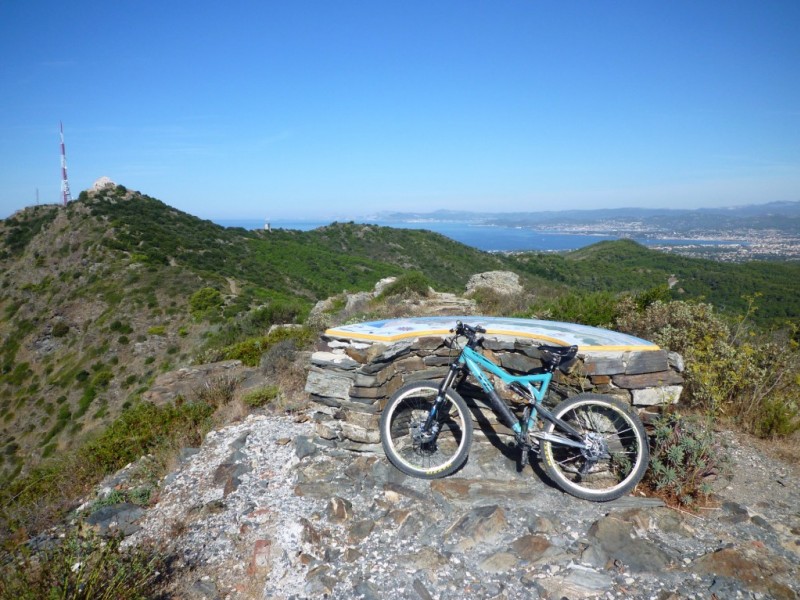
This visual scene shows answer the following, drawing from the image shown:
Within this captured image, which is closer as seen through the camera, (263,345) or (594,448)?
(594,448)

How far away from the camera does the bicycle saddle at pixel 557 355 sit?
146 inches

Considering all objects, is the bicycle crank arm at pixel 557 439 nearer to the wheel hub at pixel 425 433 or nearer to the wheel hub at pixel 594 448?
the wheel hub at pixel 594 448

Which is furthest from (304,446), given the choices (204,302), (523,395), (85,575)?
(204,302)

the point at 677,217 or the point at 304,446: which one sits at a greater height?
the point at 677,217

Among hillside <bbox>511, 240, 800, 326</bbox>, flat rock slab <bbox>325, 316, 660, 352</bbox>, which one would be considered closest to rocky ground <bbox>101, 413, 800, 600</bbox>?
flat rock slab <bbox>325, 316, 660, 352</bbox>

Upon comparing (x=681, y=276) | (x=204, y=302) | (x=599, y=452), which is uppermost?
(x=599, y=452)

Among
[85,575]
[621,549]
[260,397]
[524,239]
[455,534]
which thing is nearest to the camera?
[85,575]

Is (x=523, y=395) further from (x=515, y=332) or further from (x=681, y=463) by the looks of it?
(x=681, y=463)

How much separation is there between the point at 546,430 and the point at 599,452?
446 mm

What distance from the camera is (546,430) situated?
12.6 feet

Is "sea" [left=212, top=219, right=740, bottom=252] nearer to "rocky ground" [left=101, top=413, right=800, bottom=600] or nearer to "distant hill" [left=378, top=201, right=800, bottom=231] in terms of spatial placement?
"distant hill" [left=378, top=201, right=800, bottom=231]

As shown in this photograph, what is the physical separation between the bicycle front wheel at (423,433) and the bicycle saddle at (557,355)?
0.86 metres

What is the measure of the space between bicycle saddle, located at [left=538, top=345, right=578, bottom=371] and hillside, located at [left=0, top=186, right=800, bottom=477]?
29.6 feet

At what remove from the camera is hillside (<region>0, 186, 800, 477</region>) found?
23.5 m
